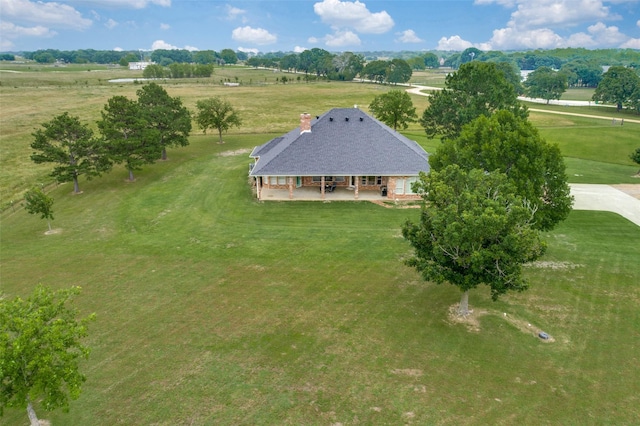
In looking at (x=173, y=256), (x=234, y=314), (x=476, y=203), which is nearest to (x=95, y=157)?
(x=173, y=256)

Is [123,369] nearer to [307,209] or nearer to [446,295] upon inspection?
[446,295]

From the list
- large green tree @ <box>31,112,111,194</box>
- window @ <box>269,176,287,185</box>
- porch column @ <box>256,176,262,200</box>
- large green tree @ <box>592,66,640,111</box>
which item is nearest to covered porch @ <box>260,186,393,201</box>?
porch column @ <box>256,176,262,200</box>

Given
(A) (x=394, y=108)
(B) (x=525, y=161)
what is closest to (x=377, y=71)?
(A) (x=394, y=108)

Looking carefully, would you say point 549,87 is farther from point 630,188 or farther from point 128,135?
point 128,135

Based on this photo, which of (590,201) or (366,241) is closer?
(366,241)

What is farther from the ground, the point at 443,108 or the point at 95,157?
the point at 443,108

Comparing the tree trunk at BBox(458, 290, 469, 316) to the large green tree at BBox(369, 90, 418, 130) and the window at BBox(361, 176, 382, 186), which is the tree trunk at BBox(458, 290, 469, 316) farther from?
the large green tree at BBox(369, 90, 418, 130)

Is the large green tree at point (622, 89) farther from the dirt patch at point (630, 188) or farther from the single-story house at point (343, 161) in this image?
the single-story house at point (343, 161)
